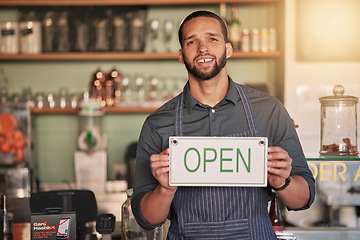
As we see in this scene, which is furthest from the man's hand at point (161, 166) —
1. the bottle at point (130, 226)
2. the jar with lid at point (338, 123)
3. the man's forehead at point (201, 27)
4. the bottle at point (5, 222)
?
the bottle at point (5, 222)

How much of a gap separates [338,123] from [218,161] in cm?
81

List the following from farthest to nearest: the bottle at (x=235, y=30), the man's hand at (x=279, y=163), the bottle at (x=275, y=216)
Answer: the bottle at (x=235, y=30) → the bottle at (x=275, y=216) → the man's hand at (x=279, y=163)

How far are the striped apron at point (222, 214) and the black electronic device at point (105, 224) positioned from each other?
275 millimetres

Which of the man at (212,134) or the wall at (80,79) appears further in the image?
the wall at (80,79)

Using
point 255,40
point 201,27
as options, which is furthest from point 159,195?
point 255,40

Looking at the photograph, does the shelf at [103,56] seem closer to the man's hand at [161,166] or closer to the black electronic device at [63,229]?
the black electronic device at [63,229]

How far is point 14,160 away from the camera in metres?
3.48

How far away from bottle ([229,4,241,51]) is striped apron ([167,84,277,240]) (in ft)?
7.58

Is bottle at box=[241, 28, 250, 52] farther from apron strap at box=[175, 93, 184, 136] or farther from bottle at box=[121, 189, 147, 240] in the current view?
apron strap at box=[175, 93, 184, 136]

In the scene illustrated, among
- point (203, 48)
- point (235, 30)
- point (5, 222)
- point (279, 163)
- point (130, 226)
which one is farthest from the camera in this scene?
point (235, 30)

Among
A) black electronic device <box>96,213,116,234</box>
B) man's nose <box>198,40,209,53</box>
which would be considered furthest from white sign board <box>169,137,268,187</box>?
black electronic device <box>96,213,116,234</box>

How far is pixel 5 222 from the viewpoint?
2.01m

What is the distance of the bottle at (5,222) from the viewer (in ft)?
6.22

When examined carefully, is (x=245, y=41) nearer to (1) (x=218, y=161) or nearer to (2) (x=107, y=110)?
(2) (x=107, y=110)
